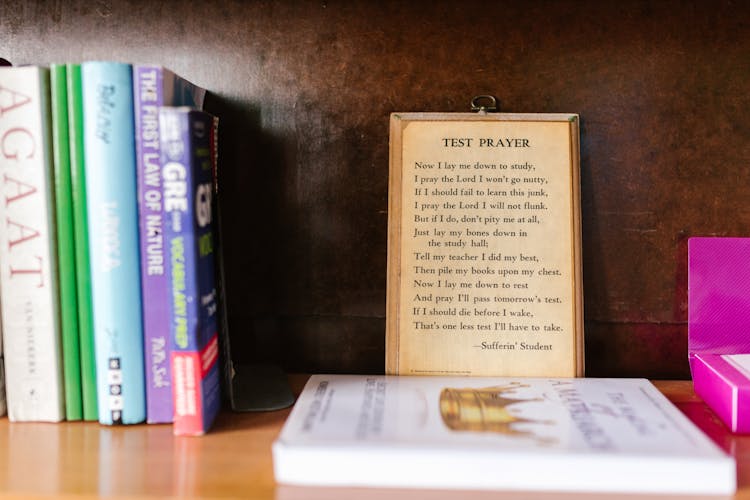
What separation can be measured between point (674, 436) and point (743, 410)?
0.12 m

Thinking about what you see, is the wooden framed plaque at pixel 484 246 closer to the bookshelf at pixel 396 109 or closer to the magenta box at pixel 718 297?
the bookshelf at pixel 396 109

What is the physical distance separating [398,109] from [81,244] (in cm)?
42

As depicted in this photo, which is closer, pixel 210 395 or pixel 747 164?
pixel 210 395

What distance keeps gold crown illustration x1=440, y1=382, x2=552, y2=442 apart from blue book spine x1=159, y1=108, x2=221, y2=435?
251mm

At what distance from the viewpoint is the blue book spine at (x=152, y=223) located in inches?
26.5

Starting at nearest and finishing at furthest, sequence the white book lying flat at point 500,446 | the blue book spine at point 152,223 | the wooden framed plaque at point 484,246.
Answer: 1. the white book lying flat at point 500,446
2. the blue book spine at point 152,223
3. the wooden framed plaque at point 484,246

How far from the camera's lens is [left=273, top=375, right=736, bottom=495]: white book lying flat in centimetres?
57

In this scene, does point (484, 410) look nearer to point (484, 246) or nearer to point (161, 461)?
point (484, 246)

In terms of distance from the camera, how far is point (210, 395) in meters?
0.70

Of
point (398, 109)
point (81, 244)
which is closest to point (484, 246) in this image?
point (398, 109)

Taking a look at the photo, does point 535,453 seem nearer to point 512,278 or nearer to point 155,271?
point 512,278

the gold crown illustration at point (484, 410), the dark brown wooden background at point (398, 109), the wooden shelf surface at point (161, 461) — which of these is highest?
the dark brown wooden background at point (398, 109)

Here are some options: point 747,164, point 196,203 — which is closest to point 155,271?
point 196,203

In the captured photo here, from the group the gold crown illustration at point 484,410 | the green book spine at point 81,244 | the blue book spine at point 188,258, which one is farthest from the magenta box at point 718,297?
the green book spine at point 81,244
